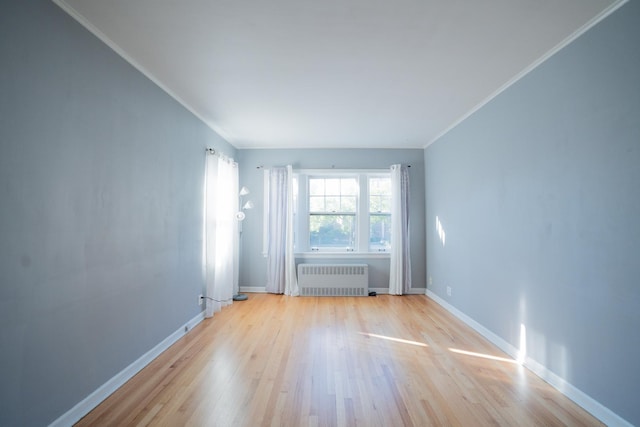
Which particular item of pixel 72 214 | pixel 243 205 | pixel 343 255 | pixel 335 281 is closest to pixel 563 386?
pixel 335 281

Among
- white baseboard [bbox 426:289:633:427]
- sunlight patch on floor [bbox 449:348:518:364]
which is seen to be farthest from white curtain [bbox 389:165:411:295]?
sunlight patch on floor [bbox 449:348:518:364]

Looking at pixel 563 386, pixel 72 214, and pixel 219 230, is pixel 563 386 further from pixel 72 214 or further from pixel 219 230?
pixel 219 230

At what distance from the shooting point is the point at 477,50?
2283 millimetres

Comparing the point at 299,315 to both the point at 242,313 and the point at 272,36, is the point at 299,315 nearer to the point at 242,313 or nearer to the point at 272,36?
the point at 242,313

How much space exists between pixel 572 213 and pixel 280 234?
391cm

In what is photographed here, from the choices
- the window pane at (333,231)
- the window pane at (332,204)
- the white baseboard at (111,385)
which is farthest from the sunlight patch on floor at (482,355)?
the window pane at (332,204)

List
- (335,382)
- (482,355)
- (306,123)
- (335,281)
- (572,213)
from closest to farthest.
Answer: (572,213) < (335,382) < (482,355) < (306,123) < (335,281)

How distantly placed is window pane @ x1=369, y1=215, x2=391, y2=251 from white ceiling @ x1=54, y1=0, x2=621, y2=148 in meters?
2.21

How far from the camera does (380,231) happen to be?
5398 millimetres

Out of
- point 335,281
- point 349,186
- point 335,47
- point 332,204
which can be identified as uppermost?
point 335,47

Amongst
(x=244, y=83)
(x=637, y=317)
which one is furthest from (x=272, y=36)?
(x=637, y=317)

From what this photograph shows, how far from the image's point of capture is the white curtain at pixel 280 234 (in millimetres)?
5113

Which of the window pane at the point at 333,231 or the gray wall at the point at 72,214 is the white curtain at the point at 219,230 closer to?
the gray wall at the point at 72,214

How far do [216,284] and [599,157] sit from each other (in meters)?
4.01
